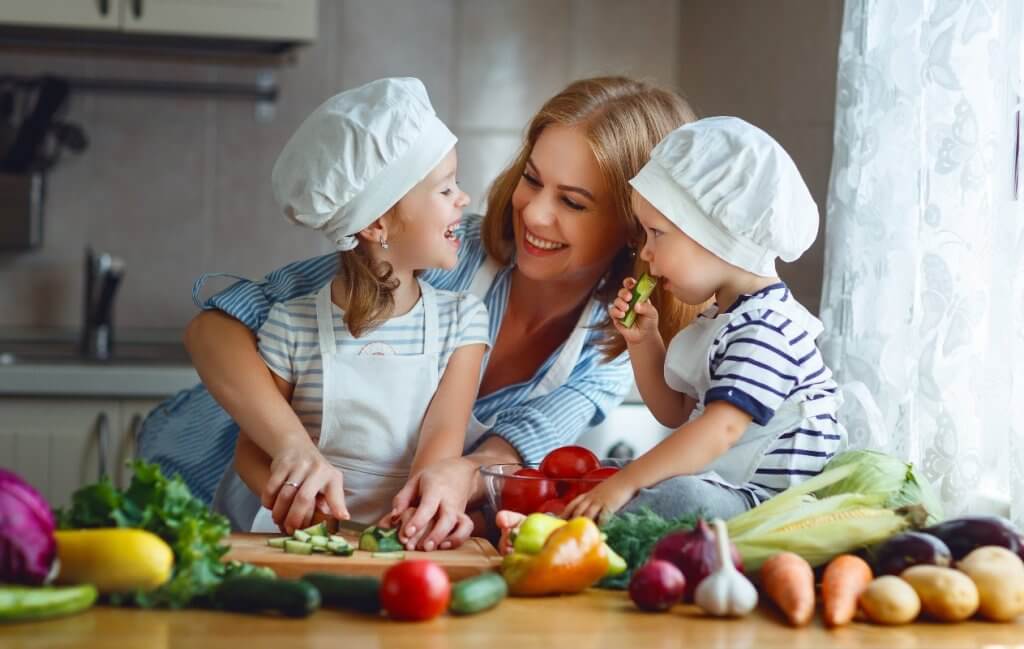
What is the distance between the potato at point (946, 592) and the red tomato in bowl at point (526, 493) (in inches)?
15.6

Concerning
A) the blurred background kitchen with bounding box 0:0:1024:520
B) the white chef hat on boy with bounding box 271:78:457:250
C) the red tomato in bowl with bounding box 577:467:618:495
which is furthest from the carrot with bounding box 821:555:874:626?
the blurred background kitchen with bounding box 0:0:1024:520

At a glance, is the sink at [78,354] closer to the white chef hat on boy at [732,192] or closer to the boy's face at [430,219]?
the boy's face at [430,219]

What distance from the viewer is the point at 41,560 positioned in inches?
39.3

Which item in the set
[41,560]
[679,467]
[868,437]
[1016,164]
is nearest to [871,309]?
[868,437]

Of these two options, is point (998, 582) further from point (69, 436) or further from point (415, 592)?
point (69, 436)

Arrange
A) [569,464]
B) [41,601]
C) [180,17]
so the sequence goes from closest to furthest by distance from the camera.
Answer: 1. [41,601]
2. [569,464]
3. [180,17]

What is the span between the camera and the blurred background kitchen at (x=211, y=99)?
2.95 meters

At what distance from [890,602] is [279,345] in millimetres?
858

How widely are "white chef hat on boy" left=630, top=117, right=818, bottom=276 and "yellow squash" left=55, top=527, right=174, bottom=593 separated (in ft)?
2.17

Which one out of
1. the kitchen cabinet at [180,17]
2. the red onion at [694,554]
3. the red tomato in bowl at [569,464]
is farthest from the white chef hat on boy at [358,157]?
the kitchen cabinet at [180,17]

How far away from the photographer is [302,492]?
137 centimetres

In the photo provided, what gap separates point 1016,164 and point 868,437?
0.44 meters

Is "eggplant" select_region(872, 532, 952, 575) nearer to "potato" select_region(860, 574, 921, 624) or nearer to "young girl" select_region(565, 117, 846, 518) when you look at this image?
"potato" select_region(860, 574, 921, 624)

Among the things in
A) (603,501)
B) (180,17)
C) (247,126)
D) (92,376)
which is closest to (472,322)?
(603,501)
